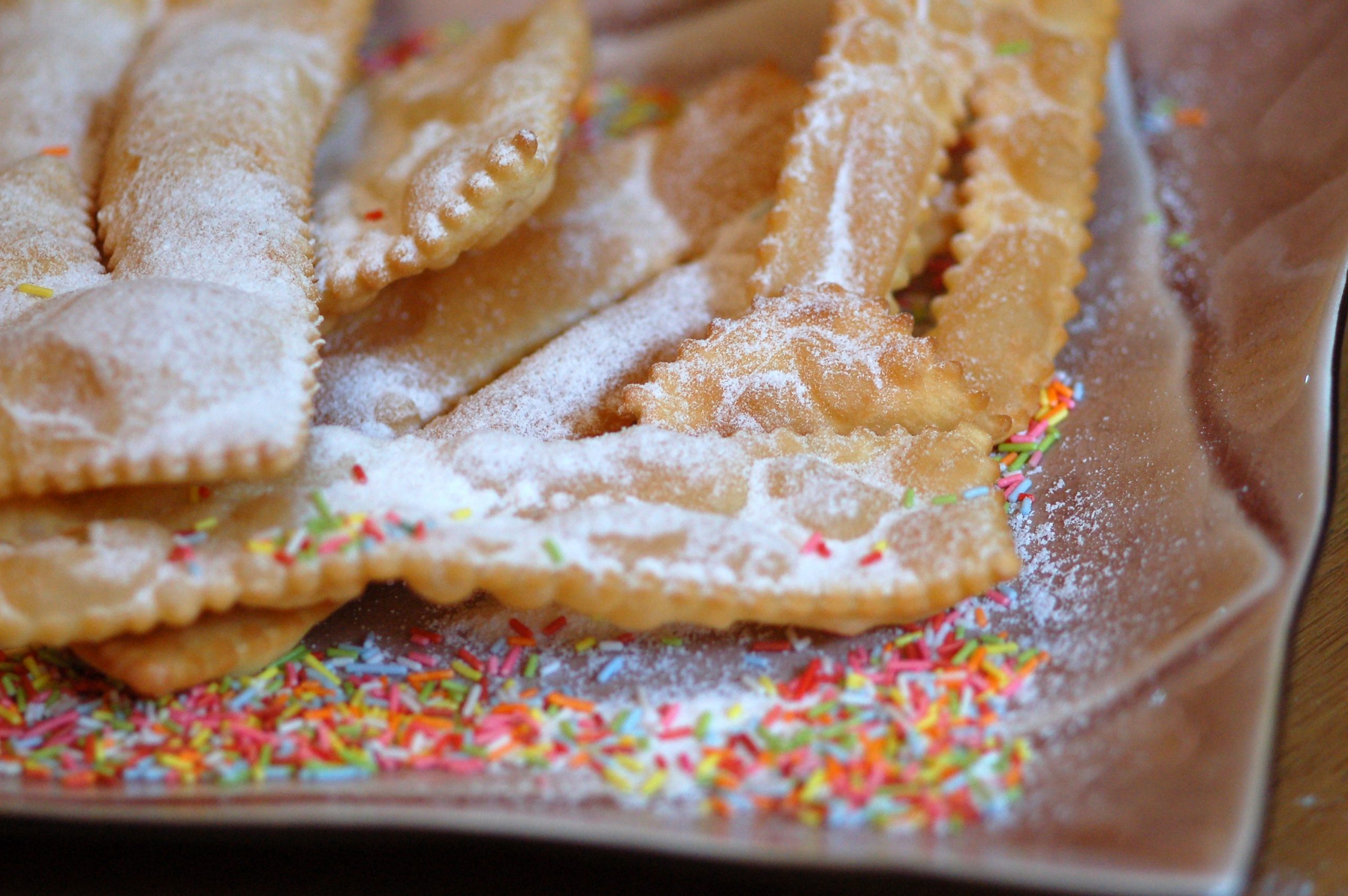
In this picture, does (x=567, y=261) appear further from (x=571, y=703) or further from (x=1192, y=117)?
(x=1192, y=117)

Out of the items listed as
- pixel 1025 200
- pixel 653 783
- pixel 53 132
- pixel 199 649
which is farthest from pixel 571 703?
pixel 53 132

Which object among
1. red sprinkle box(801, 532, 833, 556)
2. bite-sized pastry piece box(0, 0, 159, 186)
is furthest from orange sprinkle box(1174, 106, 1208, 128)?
bite-sized pastry piece box(0, 0, 159, 186)

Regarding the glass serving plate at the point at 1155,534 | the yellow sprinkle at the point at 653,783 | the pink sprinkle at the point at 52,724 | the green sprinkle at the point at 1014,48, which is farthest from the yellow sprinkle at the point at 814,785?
the green sprinkle at the point at 1014,48

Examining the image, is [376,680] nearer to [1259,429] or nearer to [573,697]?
[573,697]

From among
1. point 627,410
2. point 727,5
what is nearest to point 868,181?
point 627,410

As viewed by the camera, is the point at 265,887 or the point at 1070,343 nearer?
the point at 265,887

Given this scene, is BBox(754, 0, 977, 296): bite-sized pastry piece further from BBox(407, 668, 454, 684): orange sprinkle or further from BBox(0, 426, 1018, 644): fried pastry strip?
BBox(407, 668, 454, 684): orange sprinkle
